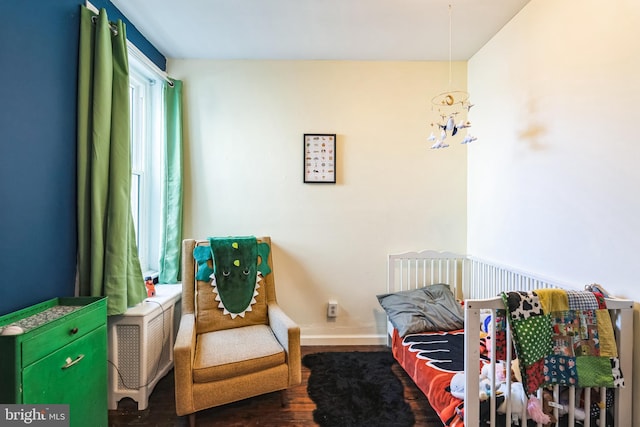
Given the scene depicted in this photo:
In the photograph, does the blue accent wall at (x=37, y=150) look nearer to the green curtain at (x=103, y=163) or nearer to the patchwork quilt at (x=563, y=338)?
the green curtain at (x=103, y=163)

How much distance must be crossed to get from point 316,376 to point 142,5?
2786 millimetres

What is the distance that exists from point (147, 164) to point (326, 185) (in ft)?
4.98

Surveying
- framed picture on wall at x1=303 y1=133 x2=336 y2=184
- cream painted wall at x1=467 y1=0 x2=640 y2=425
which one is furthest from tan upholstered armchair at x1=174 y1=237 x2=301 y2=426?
cream painted wall at x1=467 y1=0 x2=640 y2=425

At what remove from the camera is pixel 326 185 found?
275 centimetres

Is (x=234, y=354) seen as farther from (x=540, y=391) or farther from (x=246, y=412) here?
(x=540, y=391)

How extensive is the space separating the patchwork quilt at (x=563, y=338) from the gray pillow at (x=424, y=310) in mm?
947

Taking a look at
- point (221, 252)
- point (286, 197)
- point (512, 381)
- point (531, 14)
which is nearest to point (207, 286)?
point (221, 252)

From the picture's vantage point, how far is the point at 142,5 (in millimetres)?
2000

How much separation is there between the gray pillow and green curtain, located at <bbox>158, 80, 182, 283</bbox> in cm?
177

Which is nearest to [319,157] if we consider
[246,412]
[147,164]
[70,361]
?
[147,164]

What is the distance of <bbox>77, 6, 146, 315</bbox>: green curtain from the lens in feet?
5.53

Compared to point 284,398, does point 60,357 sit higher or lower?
higher

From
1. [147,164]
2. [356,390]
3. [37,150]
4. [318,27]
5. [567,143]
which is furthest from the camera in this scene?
[147,164]

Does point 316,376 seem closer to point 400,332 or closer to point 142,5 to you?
point 400,332
